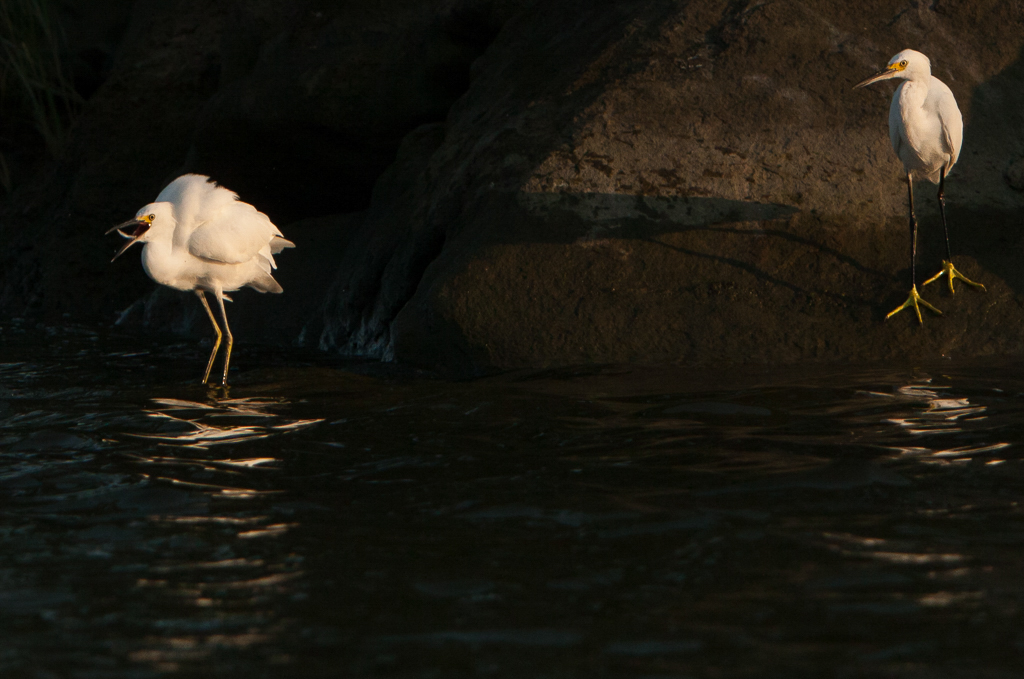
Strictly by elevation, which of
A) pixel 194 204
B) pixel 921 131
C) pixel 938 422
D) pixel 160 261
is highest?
pixel 921 131

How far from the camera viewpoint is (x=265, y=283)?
7.52 metres

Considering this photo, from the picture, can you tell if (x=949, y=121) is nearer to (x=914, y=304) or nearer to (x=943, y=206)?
(x=943, y=206)

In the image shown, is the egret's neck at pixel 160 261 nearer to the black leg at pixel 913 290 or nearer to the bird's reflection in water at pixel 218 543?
the bird's reflection in water at pixel 218 543

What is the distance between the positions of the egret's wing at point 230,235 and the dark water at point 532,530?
1208mm

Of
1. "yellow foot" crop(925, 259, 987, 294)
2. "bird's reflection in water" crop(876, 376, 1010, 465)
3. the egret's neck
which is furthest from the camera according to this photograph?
the egret's neck

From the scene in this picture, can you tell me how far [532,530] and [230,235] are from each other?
3.86 metres

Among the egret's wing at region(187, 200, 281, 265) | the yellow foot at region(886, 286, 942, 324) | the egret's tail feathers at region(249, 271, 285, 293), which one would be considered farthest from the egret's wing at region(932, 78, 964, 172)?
the egret's tail feathers at region(249, 271, 285, 293)

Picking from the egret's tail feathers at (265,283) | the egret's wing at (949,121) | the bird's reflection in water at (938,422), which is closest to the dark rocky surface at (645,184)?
the egret's wing at (949,121)

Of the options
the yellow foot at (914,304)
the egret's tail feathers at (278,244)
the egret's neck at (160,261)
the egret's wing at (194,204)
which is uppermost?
the egret's wing at (194,204)

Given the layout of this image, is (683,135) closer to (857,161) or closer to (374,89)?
(857,161)

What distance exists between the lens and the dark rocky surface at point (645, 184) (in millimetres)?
6301

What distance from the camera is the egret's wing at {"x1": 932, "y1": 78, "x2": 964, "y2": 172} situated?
6.19 m

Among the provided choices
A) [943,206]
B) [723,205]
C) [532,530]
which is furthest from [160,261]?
[943,206]

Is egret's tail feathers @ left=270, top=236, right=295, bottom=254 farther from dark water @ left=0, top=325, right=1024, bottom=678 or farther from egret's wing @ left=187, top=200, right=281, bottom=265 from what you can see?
dark water @ left=0, top=325, right=1024, bottom=678
